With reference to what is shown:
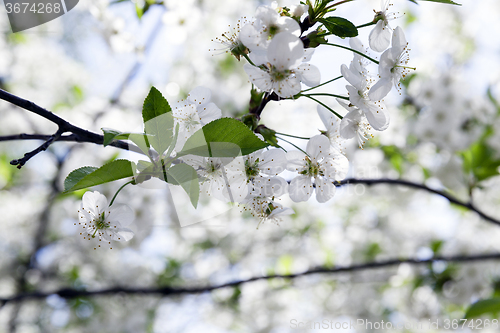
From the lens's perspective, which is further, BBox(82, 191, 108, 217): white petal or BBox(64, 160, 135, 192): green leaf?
BBox(82, 191, 108, 217): white petal

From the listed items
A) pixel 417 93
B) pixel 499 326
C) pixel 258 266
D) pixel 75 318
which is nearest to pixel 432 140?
pixel 417 93

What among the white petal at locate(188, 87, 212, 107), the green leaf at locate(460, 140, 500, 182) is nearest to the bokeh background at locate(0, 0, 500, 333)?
the green leaf at locate(460, 140, 500, 182)

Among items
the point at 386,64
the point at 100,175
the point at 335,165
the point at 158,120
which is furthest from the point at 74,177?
the point at 386,64

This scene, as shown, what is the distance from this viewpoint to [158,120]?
0.55 m

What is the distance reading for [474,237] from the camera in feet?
7.73

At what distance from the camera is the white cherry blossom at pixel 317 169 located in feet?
2.14

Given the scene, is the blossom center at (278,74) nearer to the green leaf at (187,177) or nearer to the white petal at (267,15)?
the white petal at (267,15)

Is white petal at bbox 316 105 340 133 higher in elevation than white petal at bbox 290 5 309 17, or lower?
lower

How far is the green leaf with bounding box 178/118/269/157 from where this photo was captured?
51 cm

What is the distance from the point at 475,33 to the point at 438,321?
3163 millimetres

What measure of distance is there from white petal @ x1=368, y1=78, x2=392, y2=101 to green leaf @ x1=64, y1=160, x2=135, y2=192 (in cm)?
44

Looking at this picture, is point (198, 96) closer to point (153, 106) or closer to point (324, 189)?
point (153, 106)

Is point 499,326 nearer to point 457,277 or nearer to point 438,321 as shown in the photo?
point 438,321

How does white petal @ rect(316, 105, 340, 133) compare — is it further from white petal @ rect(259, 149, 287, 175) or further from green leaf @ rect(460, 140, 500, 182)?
green leaf @ rect(460, 140, 500, 182)
